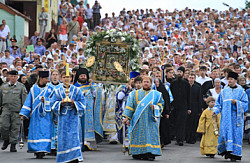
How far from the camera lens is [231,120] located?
13.0 meters

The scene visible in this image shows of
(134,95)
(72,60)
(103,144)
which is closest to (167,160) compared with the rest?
(134,95)

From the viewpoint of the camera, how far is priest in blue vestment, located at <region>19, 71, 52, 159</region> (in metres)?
12.9

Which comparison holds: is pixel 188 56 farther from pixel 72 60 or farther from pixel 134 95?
pixel 134 95

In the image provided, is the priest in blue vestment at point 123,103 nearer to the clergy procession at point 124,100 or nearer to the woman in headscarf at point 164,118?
the clergy procession at point 124,100

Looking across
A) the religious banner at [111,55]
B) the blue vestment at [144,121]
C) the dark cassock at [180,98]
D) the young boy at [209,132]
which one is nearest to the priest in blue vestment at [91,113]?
the religious banner at [111,55]

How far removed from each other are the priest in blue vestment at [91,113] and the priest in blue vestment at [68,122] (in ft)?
8.43

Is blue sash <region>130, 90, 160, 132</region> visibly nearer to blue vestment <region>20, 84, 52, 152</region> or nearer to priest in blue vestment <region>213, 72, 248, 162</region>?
priest in blue vestment <region>213, 72, 248, 162</region>

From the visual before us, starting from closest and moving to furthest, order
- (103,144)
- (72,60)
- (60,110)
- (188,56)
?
(60,110) → (103,144) → (72,60) → (188,56)

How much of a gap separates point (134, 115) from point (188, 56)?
13.7 m

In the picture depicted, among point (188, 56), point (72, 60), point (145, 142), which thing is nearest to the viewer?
point (145, 142)

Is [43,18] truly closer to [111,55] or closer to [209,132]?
[111,55]

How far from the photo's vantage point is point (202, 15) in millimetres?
35344

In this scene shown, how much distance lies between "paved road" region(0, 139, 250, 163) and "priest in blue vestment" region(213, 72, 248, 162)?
332 millimetres

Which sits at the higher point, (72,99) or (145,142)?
(72,99)
